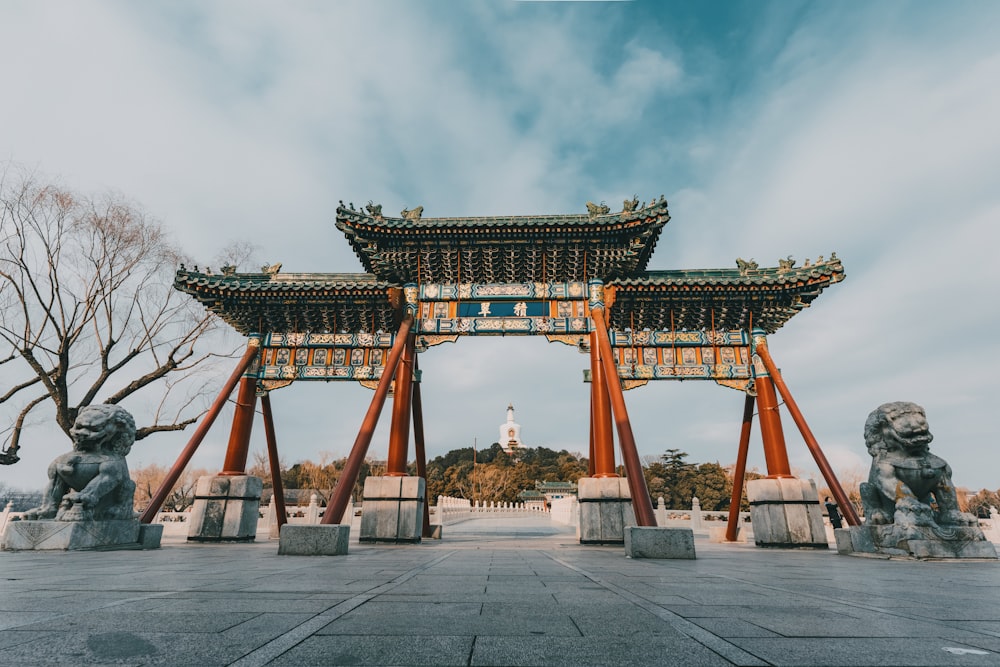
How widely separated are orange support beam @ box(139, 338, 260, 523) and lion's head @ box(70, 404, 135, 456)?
1.48 m

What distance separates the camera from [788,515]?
10.8 m

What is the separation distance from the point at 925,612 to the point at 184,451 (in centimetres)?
1202

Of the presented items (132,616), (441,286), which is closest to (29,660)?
(132,616)

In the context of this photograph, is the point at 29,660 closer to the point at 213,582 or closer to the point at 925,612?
the point at 213,582

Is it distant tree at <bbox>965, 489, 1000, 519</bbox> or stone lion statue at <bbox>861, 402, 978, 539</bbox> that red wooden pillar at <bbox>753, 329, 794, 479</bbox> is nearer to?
stone lion statue at <bbox>861, 402, 978, 539</bbox>

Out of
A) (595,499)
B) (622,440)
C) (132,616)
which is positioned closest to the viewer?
(132,616)

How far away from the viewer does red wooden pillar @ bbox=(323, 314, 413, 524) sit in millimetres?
8148

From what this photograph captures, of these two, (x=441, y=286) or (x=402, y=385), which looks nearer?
(x=402, y=385)

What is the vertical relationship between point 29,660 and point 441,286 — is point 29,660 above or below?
below

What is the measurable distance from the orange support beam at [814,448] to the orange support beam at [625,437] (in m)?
3.80

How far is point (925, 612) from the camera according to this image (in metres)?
2.75

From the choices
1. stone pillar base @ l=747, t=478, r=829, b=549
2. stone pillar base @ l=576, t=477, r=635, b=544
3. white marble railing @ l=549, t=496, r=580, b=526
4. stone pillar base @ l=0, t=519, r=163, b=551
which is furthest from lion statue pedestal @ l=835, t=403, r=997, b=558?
white marble railing @ l=549, t=496, r=580, b=526

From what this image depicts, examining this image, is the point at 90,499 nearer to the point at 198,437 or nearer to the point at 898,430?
the point at 198,437

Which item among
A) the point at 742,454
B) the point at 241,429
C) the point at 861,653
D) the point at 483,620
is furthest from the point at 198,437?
the point at 742,454
